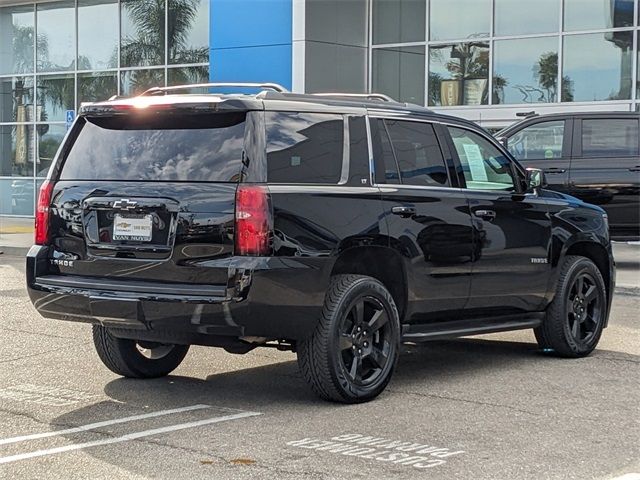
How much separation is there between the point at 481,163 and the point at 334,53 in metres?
14.6

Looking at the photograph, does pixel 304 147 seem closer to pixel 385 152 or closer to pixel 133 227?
pixel 385 152

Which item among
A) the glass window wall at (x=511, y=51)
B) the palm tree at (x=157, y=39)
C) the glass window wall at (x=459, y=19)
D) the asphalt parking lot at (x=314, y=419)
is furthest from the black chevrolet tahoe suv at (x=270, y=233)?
the palm tree at (x=157, y=39)

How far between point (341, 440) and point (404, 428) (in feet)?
1.50

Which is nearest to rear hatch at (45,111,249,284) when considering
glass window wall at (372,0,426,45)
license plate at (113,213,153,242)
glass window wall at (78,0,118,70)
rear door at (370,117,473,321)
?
license plate at (113,213,153,242)

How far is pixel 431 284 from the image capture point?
740 cm

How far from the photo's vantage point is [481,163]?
8164mm

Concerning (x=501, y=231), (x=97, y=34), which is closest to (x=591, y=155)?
(x=501, y=231)

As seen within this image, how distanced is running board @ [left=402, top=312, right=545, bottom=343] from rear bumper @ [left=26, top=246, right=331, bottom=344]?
3.43ft

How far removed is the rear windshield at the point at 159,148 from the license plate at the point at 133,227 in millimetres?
249

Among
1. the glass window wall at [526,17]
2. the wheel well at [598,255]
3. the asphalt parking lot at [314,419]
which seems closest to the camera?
the asphalt parking lot at [314,419]

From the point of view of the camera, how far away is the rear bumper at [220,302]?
20.5ft

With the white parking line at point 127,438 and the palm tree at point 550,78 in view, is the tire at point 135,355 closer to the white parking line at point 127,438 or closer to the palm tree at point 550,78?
the white parking line at point 127,438

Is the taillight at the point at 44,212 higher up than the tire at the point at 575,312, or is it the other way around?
the taillight at the point at 44,212

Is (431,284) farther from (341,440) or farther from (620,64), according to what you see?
(620,64)
